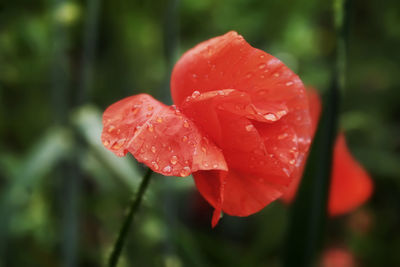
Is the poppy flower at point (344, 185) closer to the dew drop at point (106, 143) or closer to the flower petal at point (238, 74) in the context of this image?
the flower petal at point (238, 74)

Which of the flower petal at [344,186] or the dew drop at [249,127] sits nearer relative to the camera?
the dew drop at [249,127]

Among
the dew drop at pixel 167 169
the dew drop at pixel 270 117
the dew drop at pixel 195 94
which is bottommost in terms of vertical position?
the dew drop at pixel 167 169

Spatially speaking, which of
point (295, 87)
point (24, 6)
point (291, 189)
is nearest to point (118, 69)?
point (24, 6)

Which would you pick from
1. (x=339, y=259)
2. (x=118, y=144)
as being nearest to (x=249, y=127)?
(x=118, y=144)

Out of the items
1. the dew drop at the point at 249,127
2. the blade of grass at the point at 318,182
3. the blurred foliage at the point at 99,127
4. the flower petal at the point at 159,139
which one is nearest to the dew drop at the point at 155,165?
the flower petal at the point at 159,139

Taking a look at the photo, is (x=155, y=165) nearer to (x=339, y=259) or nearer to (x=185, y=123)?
(x=185, y=123)

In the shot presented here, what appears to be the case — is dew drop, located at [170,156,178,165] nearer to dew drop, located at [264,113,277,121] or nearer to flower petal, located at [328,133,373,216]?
dew drop, located at [264,113,277,121]

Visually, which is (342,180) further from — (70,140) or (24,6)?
(24,6)
